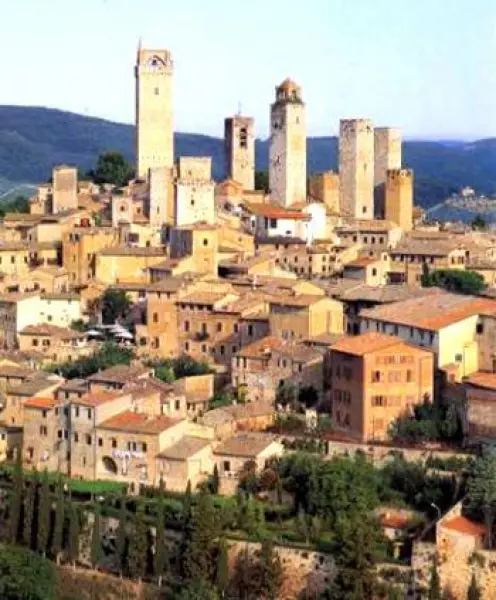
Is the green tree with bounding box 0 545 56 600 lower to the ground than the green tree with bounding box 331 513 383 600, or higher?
lower

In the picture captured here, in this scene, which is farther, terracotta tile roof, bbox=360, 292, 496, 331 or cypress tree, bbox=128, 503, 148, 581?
terracotta tile roof, bbox=360, 292, 496, 331

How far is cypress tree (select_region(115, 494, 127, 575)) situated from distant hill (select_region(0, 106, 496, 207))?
62.1 m

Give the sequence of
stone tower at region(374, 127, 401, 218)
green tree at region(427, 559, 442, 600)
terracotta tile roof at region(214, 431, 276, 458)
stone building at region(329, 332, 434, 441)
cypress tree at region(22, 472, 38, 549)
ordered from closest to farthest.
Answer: green tree at region(427, 559, 442, 600) < cypress tree at region(22, 472, 38, 549) < terracotta tile roof at region(214, 431, 276, 458) < stone building at region(329, 332, 434, 441) < stone tower at region(374, 127, 401, 218)

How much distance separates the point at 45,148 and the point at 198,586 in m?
85.5

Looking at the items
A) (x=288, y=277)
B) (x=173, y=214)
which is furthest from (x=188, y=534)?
(x=173, y=214)

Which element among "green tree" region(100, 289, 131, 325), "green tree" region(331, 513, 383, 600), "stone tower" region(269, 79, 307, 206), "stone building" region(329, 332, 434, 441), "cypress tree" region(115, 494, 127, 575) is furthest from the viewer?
"stone tower" region(269, 79, 307, 206)

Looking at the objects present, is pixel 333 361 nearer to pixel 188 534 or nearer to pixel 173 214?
pixel 188 534

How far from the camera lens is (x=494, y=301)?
28094mm

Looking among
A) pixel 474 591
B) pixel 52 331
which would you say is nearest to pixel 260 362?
pixel 52 331

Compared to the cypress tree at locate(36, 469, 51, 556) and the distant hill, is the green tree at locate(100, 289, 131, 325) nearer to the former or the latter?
the cypress tree at locate(36, 469, 51, 556)

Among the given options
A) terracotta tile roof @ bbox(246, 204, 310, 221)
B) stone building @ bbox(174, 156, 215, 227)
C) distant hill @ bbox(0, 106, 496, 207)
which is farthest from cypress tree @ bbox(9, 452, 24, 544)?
distant hill @ bbox(0, 106, 496, 207)

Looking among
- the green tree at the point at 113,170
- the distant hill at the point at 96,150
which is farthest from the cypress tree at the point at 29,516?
the distant hill at the point at 96,150

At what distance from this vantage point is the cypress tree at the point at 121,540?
23.4 meters

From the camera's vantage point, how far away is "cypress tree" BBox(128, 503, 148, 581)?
23.2m
